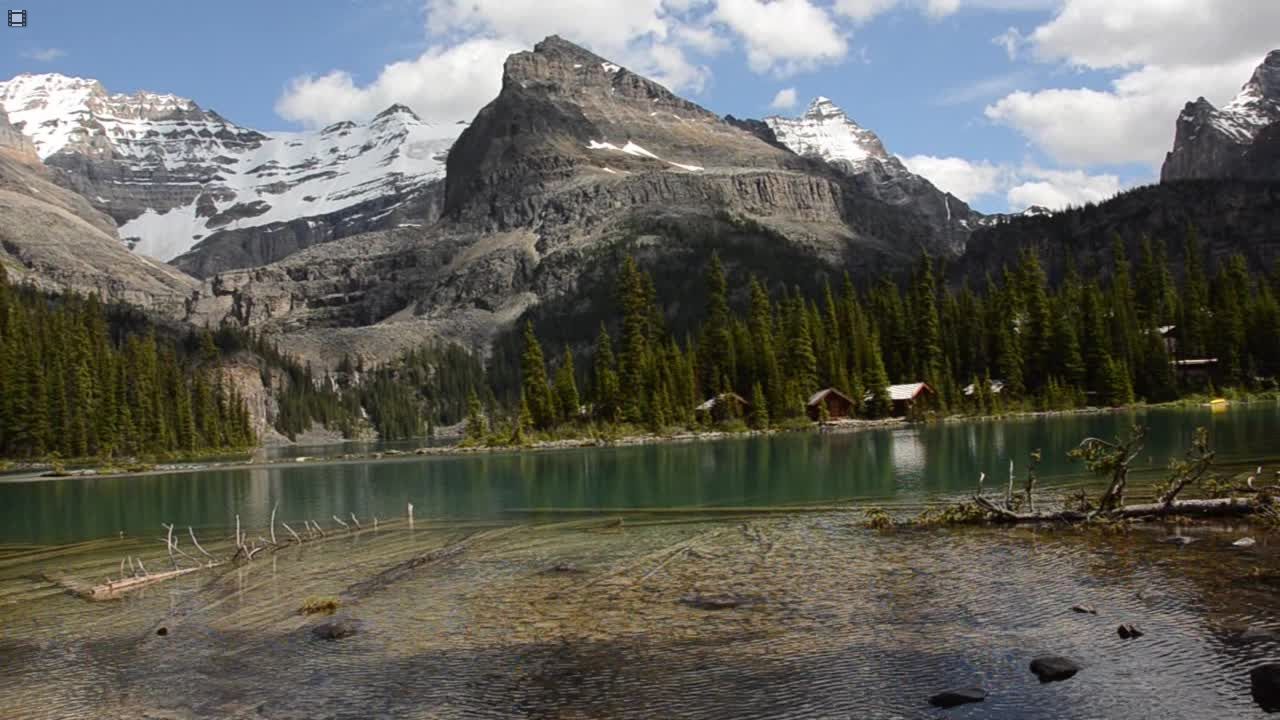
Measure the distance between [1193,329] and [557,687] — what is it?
406 ft

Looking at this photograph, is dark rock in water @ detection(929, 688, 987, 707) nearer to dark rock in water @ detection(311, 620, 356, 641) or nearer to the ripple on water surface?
the ripple on water surface

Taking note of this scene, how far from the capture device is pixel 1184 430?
226ft

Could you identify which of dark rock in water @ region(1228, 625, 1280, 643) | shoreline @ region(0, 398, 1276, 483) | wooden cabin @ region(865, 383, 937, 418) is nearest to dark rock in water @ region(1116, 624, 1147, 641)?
dark rock in water @ region(1228, 625, 1280, 643)

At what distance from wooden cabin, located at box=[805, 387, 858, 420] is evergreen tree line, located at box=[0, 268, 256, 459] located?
8678 centimetres

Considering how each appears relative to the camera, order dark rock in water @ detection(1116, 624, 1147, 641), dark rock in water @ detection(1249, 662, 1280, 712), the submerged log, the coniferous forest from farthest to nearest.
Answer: the coniferous forest
the submerged log
dark rock in water @ detection(1116, 624, 1147, 641)
dark rock in water @ detection(1249, 662, 1280, 712)

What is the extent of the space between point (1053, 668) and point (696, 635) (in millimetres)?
6861

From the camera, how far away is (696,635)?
20.2 meters

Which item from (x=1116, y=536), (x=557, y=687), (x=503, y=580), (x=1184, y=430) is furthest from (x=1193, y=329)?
(x=557, y=687)

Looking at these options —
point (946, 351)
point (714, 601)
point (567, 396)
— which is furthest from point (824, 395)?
point (714, 601)

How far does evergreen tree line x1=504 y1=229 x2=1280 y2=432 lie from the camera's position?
11594 centimetres

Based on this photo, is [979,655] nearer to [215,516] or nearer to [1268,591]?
[1268,591]

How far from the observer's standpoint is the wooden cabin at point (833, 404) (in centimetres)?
11938

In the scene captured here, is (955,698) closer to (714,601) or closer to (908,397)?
(714,601)

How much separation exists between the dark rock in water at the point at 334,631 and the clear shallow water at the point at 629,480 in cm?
2070
